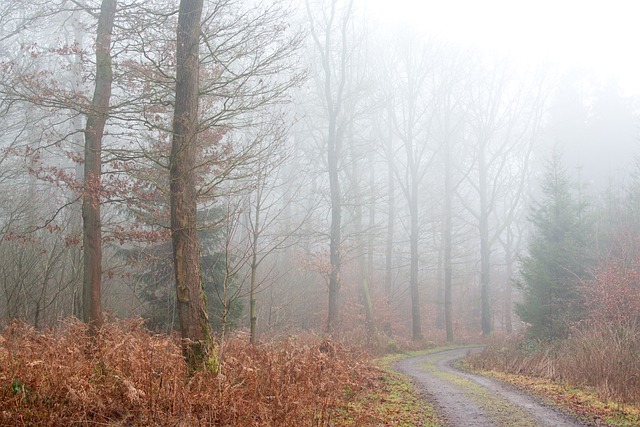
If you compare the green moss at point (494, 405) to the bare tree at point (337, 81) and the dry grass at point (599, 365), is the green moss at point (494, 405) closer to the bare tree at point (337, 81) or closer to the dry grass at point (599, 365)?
the dry grass at point (599, 365)

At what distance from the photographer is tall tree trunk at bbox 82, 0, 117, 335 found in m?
8.98

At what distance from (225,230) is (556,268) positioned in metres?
11.5

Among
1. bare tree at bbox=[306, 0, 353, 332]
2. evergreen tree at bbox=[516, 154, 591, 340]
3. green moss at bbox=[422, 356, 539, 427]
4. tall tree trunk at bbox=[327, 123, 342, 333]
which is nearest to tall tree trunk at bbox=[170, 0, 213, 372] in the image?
green moss at bbox=[422, 356, 539, 427]

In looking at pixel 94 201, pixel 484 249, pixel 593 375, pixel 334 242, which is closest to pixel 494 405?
pixel 593 375

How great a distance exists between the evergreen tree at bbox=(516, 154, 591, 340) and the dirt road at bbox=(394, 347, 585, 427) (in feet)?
19.6

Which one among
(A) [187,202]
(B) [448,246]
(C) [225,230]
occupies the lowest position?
(A) [187,202]

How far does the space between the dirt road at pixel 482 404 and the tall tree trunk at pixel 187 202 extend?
379cm

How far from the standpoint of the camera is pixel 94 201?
9000 millimetres

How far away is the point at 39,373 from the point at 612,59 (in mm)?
45968

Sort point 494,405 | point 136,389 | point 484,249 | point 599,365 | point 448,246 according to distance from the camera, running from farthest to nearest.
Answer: point 484,249
point 448,246
point 599,365
point 494,405
point 136,389

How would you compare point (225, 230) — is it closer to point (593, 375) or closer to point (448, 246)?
point (593, 375)

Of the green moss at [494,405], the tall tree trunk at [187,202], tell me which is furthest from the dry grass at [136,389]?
the green moss at [494,405]

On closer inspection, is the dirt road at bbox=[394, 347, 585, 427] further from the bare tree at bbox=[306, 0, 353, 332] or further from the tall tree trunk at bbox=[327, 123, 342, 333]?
the bare tree at bbox=[306, 0, 353, 332]

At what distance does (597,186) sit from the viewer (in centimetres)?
3622
